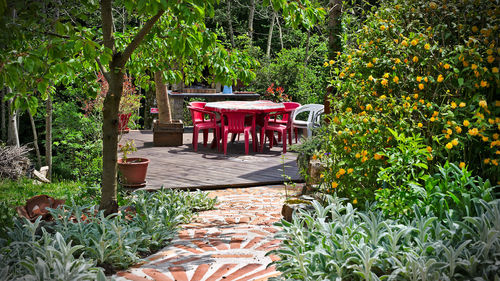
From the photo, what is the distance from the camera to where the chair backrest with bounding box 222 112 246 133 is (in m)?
8.36

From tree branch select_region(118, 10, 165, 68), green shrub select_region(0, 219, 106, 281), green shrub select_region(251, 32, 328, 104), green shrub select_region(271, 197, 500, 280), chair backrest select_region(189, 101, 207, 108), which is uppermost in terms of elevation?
green shrub select_region(251, 32, 328, 104)

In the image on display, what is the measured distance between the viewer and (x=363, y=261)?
2262mm

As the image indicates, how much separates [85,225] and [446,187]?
239 centimetres

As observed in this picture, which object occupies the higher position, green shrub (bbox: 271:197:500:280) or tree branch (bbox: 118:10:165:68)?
tree branch (bbox: 118:10:165:68)

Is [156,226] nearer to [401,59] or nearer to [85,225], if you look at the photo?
[85,225]

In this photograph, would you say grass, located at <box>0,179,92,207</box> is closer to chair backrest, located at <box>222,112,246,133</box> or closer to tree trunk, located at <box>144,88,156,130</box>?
chair backrest, located at <box>222,112,246,133</box>

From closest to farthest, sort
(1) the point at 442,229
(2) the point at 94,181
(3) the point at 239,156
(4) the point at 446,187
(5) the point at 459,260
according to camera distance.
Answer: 1. (5) the point at 459,260
2. (1) the point at 442,229
3. (4) the point at 446,187
4. (2) the point at 94,181
5. (3) the point at 239,156

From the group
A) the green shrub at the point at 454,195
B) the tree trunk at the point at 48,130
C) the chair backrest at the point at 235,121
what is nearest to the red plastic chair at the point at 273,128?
the chair backrest at the point at 235,121

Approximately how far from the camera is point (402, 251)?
8.14 feet

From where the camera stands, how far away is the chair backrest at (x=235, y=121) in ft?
27.4

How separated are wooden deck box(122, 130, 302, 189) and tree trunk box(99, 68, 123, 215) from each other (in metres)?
2.02

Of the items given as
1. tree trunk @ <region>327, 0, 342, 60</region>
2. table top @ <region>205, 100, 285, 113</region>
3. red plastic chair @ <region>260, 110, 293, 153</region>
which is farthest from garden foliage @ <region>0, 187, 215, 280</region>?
red plastic chair @ <region>260, 110, 293, 153</region>

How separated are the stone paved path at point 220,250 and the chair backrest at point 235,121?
3703 millimetres

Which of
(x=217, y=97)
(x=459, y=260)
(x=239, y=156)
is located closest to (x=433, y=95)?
(x=459, y=260)
